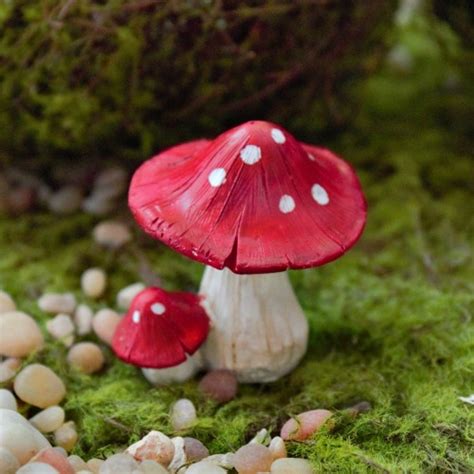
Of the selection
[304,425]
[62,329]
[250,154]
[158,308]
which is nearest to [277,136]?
[250,154]

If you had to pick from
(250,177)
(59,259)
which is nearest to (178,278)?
(59,259)

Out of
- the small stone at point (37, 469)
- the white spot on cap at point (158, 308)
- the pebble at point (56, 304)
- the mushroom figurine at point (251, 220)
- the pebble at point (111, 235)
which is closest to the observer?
the small stone at point (37, 469)

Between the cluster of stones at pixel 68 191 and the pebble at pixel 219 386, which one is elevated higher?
the cluster of stones at pixel 68 191

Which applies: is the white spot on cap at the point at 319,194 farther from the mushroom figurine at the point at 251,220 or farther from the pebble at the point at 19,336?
the pebble at the point at 19,336

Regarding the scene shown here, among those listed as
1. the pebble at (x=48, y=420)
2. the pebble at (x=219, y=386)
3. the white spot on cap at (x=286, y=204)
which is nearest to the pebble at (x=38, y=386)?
the pebble at (x=48, y=420)

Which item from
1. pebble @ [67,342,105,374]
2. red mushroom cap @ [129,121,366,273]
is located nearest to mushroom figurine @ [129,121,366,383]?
red mushroom cap @ [129,121,366,273]

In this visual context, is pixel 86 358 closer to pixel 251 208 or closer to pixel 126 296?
pixel 126 296
